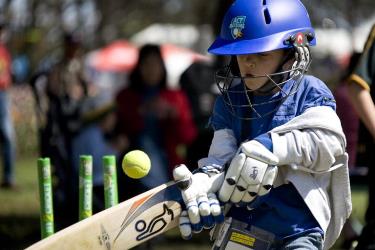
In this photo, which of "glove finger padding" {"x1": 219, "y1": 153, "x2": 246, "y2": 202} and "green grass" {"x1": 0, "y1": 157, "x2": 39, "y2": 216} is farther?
"green grass" {"x1": 0, "y1": 157, "x2": 39, "y2": 216}

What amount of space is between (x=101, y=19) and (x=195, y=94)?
15697mm

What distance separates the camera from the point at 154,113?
8406 mm

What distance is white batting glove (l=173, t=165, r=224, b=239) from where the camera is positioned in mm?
3873

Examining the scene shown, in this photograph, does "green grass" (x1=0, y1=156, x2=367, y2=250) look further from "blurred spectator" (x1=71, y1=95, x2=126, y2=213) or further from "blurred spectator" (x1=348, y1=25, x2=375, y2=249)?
"blurred spectator" (x1=348, y1=25, x2=375, y2=249)

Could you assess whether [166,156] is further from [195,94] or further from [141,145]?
[195,94]

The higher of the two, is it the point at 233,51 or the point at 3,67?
the point at 233,51

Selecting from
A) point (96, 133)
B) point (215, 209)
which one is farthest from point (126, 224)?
point (96, 133)

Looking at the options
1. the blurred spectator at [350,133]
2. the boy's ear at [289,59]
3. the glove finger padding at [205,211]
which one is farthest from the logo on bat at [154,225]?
the blurred spectator at [350,133]

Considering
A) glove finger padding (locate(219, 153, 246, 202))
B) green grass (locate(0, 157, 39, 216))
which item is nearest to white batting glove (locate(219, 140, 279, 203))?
glove finger padding (locate(219, 153, 246, 202))

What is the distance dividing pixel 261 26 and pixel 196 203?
80 centimetres

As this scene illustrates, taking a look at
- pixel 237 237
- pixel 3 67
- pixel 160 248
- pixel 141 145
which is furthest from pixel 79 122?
pixel 237 237

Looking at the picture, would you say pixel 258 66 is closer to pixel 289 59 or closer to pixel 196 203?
pixel 289 59

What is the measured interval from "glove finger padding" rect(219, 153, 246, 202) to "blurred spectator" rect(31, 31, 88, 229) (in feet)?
15.8

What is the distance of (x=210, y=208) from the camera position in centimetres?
388
